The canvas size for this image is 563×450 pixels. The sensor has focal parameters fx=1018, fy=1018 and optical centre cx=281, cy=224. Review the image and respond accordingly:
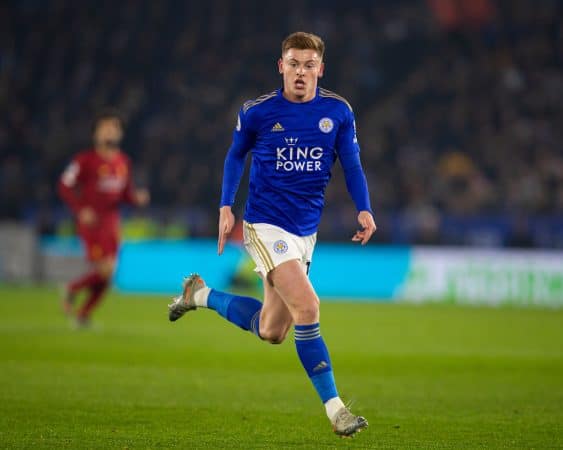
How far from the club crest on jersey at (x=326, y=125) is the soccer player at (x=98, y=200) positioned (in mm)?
6436

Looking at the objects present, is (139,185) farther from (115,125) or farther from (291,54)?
(291,54)

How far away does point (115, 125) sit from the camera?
1174 centimetres

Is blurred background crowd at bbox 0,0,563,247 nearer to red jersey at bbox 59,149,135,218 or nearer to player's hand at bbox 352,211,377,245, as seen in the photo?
red jersey at bbox 59,149,135,218

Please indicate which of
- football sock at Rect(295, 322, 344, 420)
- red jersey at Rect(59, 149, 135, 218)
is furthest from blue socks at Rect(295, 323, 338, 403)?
red jersey at Rect(59, 149, 135, 218)

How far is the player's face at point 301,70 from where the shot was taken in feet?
18.0

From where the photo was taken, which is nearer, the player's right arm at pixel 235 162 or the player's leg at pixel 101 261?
the player's right arm at pixel 235 162

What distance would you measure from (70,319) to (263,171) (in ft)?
25.4

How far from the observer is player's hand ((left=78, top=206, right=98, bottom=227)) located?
11.9 metres

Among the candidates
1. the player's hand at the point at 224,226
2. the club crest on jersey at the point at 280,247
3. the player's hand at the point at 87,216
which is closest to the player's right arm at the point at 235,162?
the player's hand at the point at 224,226

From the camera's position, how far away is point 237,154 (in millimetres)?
5762

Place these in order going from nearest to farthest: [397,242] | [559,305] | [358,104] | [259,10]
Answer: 1. [559,305]
2. [397,242]
3. [358,104]
4. [259,10]

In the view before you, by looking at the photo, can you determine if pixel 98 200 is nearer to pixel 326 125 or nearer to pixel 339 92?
pixel 326 125

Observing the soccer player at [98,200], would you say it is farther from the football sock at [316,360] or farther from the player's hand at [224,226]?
the football sock at [316,360]

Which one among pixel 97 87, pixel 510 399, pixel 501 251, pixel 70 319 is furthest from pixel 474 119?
pixel 510 399
